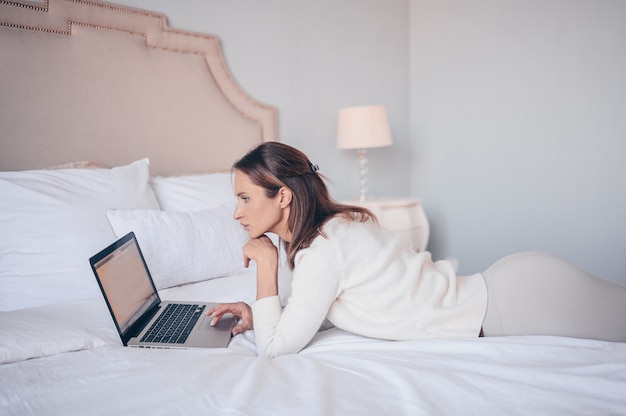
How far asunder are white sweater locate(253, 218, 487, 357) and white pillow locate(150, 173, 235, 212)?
97cm

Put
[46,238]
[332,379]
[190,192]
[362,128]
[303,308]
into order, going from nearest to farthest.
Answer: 1. [332,379]
2. [303,308]
3. [46,238]
4. [190,192]
5. [362,128]

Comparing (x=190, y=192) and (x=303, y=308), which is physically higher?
(x=190, y=192)

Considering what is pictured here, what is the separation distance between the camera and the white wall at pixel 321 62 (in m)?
2.69

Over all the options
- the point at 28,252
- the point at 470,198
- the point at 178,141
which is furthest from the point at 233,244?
the point at 470,198

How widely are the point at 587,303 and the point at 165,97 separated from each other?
6.36 feet

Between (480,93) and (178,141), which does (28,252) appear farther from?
(480,93)

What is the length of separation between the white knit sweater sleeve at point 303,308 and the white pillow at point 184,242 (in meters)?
0.59

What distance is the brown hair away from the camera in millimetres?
1302

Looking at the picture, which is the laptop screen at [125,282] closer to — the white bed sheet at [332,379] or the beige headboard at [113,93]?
the white bed sheet at [332,379]

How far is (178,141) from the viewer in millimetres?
2426

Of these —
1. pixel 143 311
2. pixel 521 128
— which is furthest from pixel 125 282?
pixel 521 128

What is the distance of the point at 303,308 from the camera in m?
1.15

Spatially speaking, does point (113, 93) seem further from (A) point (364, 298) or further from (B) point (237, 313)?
(A) point (364, 298)

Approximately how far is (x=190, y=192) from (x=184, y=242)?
0.46 m
